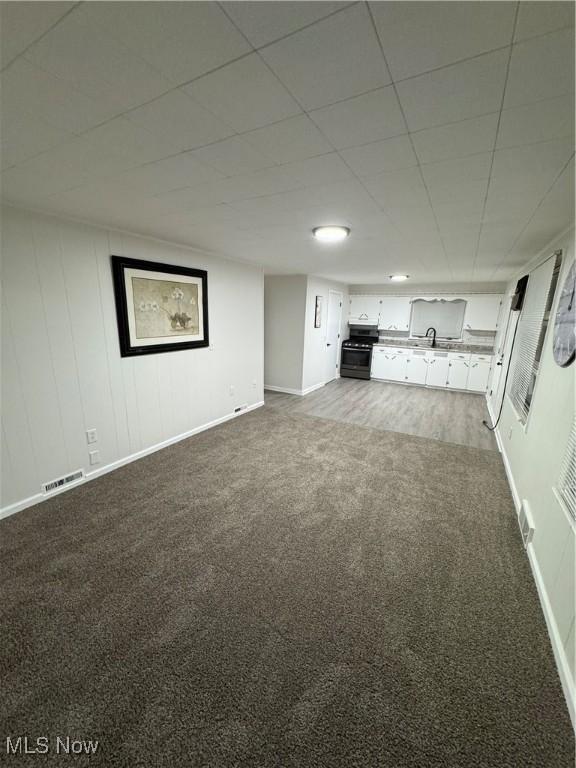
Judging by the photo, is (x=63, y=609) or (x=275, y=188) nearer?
(x=63, y=609)

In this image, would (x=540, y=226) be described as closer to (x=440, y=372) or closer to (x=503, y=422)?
(x=503, y=422)

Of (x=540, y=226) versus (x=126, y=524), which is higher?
(x=540, y=226)

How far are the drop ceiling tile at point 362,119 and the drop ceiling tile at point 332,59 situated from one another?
0.16 ft

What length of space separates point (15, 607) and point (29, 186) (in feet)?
7.94

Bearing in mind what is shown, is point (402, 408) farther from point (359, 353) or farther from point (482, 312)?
point (482, 312)

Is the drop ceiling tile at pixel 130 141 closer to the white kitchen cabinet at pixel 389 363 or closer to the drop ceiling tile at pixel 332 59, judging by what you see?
the drop ceiling tile at pixel 332 59

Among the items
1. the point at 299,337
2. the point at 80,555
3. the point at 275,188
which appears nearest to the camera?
the point at 275,188

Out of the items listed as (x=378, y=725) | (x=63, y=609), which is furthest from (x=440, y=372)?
(x=63, y=609)

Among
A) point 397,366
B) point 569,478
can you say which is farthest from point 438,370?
point 569,478

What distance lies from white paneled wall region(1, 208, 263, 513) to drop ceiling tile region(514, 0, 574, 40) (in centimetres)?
293

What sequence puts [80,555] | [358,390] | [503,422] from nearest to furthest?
A: 1. [80,555]
2. [503,422]
3. [358,390]

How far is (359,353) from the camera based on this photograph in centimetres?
734

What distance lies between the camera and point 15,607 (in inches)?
64.1

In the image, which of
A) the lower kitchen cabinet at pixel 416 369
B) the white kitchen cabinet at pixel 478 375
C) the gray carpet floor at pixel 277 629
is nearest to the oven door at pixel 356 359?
the lower kitchen cabinet at pixel 416 369
